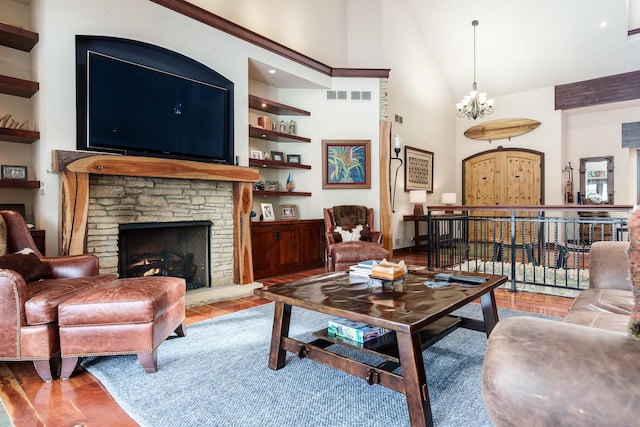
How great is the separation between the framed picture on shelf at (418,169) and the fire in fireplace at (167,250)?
459cm

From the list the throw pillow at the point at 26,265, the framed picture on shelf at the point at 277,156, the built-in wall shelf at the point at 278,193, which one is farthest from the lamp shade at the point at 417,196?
the throw pillow at the point at 26,265

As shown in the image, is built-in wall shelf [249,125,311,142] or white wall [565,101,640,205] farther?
white wall [565,101,640,205]

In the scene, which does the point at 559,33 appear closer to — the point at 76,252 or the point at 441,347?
the point at 441,347

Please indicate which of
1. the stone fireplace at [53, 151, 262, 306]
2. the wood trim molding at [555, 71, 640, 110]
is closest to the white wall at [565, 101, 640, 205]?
the wood trim molding at [555, 71, 640, 110]

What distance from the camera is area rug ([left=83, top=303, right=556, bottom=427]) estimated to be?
1.57 m

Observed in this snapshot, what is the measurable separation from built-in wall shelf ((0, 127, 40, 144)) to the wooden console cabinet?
2273 millimetres

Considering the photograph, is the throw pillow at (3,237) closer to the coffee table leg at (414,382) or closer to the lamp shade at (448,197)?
the coffee table leg at (414,382)

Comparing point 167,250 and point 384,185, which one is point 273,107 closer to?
point 384,185

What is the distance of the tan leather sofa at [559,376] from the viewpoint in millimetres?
679

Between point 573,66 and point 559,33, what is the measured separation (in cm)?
87

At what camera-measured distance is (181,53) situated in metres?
3.70

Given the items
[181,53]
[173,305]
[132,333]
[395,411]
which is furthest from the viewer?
[181,53]

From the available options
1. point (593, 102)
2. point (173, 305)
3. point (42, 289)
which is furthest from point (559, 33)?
point (42, 289)

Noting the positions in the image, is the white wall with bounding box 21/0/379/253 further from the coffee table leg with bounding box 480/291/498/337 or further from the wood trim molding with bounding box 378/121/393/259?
the coffee table leg with bounding box 480/291/498/337
